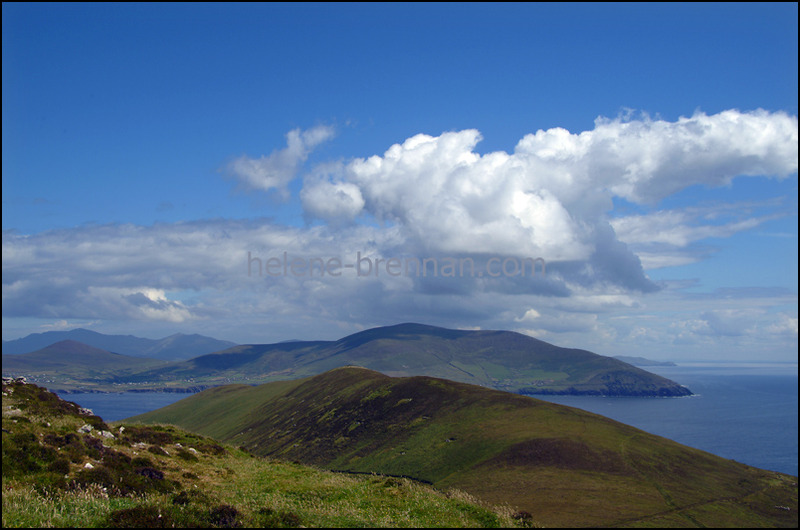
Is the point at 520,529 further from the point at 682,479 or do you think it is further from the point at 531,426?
the point at 531,426

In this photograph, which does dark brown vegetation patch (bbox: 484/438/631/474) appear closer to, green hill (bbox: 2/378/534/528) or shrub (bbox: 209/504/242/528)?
green hill (bbox: 2/378/534/528)

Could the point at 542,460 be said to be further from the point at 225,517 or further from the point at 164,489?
the point at 225,517

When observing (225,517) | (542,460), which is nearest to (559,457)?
(542,460)

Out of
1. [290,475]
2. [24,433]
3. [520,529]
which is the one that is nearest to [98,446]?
[24,433]

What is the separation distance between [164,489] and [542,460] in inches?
3765

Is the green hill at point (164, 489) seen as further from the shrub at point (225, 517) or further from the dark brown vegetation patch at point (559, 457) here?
the dark brown vegetation patch at point (559, 457)

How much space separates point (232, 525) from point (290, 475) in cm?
2287

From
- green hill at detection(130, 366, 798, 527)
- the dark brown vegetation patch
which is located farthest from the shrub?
the dark brown vegetation patch

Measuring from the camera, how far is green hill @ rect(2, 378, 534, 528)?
1738 centimetres

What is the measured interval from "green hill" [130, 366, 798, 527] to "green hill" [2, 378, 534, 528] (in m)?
52.7

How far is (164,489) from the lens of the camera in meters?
30.0

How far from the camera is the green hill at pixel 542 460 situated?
8469 cm

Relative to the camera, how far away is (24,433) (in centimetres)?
3166

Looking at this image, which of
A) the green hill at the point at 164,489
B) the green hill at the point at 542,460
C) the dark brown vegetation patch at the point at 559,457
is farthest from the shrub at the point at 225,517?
the dark brown vegetation patch at the point at 559,457
